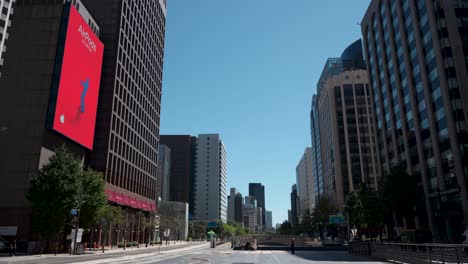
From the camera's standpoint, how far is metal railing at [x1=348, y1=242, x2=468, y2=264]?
2112 centimetres

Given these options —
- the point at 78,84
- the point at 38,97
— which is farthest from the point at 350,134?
the point at 38,97

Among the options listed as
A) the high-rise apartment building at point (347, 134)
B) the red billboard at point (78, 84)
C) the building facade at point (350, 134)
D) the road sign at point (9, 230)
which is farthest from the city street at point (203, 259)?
the building facade at point (350, 134)

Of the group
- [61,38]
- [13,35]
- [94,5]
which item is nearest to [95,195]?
[61,38]

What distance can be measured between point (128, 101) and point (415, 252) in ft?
227

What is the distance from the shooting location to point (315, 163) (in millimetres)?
190250

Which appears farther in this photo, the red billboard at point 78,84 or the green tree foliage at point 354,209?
the green tree foliage at point 354,209

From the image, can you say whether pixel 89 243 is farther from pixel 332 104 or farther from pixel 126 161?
pixel 332 104

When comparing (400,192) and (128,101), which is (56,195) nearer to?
(128,101)

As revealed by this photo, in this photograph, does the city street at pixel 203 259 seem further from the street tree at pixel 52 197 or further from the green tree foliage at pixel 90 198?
the green tree foliage at pixel 90 198

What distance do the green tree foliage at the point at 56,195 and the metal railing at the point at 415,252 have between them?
3457 cm

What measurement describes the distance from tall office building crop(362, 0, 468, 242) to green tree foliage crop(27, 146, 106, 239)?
48.8m

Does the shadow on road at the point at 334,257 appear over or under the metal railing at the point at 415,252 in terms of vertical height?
under

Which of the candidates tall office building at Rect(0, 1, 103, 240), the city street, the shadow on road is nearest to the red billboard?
tall office building at Rect(0, 1, 103, 240)

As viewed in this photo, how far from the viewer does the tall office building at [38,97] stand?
53625 mm
